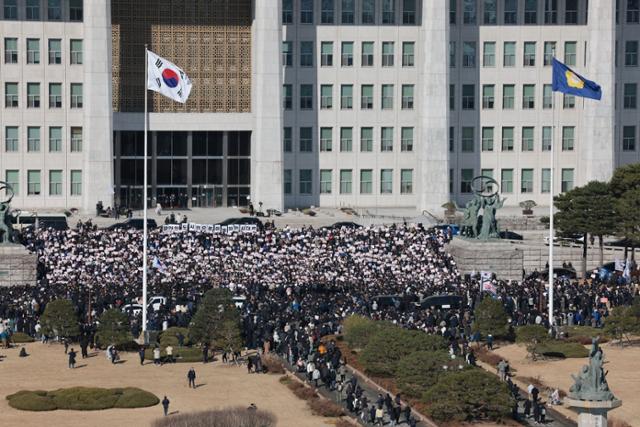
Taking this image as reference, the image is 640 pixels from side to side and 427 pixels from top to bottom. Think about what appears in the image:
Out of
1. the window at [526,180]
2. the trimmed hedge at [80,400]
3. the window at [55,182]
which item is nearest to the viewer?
the trimmed hedge at [80,400]

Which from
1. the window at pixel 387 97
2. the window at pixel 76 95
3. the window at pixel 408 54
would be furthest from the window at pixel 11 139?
the window at pixel 408 54

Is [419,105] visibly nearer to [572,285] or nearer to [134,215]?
[134,215]

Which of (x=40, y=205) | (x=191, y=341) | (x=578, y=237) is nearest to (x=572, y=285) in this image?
(x=578, y=237)

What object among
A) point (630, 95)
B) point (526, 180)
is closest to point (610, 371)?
point (526, 180)

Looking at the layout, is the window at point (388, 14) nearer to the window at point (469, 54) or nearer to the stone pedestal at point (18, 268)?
the window at point (469, 54)

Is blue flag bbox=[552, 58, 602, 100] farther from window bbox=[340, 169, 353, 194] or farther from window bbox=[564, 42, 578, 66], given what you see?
window bbox=[340, 169, 353, 194]

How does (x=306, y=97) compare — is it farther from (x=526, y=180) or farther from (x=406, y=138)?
(x=526, y=180)

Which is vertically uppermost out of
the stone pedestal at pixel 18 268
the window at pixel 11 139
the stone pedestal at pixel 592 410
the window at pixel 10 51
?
the window at pixel 10 51

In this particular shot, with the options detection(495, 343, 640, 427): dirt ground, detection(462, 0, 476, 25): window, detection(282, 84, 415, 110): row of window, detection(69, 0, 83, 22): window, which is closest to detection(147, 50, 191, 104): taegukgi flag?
detection(495, 343, 640, 427): dirt ground

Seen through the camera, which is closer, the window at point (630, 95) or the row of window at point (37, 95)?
the row of window at point (37, 95)
